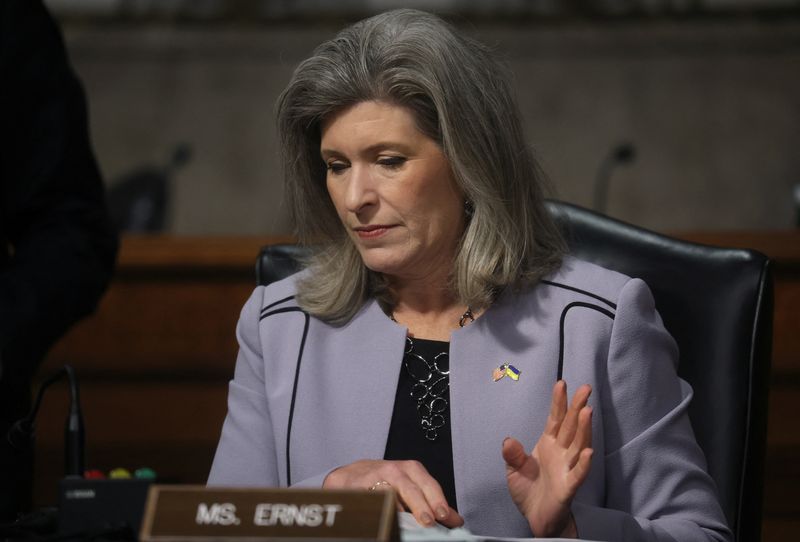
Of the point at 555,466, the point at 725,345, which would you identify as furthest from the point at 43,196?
the point at 725,345

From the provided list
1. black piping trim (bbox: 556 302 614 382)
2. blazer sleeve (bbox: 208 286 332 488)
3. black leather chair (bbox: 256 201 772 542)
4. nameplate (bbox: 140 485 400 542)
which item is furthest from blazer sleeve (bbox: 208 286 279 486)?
nameplate (bbox: 140 485 400 542)

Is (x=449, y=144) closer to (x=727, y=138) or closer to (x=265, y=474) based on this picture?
(x=265, y=474)

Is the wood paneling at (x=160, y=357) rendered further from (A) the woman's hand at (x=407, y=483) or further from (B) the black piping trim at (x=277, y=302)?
(A) the woman's hand at (x=407, y=483)

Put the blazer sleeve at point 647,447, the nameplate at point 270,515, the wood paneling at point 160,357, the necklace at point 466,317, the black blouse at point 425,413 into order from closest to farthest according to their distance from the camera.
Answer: the nameplate at point 270,515
the blazer sleeve at point 647,447
the black blouse at point 425,413
the necklace at point 466,317
the wood paneling at point 160,357

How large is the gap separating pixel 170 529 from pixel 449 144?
36.6 inches

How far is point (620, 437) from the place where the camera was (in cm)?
185

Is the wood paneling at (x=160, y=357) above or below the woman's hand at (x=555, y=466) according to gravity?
below

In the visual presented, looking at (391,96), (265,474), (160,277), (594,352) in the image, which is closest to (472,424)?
(594,352)

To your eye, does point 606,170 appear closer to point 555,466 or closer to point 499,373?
point 499,373

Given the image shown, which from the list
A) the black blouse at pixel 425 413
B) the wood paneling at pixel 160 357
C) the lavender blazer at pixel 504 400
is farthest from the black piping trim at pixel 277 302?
the wood paneling at pixel 160 357

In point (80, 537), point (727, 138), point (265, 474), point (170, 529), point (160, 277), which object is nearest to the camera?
point (170, 529)

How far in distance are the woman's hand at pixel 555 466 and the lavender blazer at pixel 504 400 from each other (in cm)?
10

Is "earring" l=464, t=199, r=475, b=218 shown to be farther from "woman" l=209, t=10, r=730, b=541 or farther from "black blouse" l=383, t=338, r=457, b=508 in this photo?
"black blouse" l=383, t=338, r=457, b=508

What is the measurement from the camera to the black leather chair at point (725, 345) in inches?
73.7
